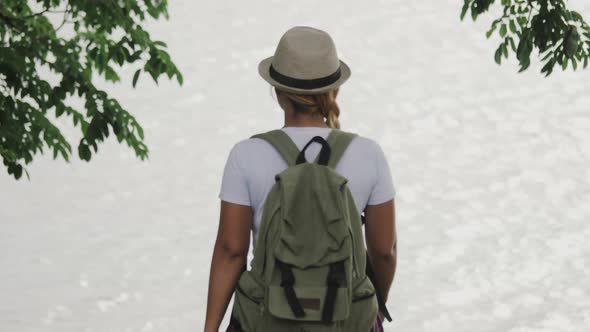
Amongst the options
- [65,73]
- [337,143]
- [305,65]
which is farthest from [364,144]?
[65,73]

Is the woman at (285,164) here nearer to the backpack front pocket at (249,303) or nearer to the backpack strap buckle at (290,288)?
the backpack front pocket at (249,303)

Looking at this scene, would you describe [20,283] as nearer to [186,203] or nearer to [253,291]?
[186,203]

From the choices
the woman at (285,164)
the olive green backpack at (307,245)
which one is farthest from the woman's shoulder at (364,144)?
the olive green backpack at (307,245)

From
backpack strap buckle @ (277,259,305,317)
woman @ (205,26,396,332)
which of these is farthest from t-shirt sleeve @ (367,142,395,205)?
backpack strap buckle @ (277,259,305,317)

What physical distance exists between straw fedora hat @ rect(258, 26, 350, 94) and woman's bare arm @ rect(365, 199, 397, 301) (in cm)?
42

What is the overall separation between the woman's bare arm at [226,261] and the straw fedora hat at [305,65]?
42cm

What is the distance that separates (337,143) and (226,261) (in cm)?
51

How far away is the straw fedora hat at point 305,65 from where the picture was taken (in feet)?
13.4

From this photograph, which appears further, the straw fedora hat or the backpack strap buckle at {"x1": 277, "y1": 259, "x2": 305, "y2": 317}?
the straw fedora hat

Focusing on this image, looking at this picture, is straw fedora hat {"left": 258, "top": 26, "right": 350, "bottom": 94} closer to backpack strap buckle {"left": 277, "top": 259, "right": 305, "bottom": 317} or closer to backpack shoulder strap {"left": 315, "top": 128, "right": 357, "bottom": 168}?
backpack shoulder strap {"left": 315, "top": 128, "right": 357, "bottom": 168}

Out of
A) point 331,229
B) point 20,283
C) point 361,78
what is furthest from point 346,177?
point 361,78

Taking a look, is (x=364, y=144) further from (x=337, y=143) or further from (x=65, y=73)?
(x=65, y=73)

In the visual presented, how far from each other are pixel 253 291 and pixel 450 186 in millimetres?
20597

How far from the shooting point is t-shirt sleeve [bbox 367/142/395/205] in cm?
406
